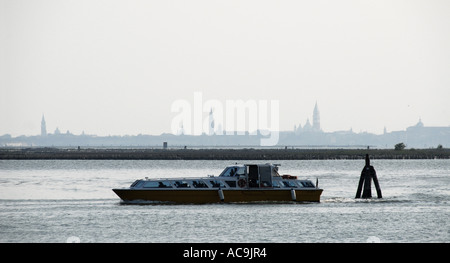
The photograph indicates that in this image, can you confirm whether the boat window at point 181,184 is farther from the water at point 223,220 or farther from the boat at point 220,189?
the water at point 223,220

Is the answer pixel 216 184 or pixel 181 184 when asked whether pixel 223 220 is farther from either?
pixel 181 184

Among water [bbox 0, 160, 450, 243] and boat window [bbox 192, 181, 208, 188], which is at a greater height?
boat window [bbox 192, 181, 208, 188]

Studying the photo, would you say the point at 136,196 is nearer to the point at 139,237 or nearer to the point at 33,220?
the point at 33,220

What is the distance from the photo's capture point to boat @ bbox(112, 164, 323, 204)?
6319 centimetres

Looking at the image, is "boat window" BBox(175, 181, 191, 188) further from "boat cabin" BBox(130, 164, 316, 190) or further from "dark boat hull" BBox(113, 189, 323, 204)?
"dark boat hull" BBox(113, 189, 323, 204)

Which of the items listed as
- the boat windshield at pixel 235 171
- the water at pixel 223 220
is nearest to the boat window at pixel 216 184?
the boat windshield at pixel 235 171

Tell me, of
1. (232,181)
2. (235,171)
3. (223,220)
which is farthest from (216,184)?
(223,220)

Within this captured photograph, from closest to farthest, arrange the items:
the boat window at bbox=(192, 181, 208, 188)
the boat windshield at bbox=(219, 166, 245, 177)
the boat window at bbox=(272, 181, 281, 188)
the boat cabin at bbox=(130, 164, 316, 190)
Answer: the boat cabin at bbox=(130, 164, 316, 190) → the boat window at bbox=(192, 181, 208, 188) → the boat windshield at bbox=(219, 166, 245, 177) → the boat window at bbox=(272, 181, 281, 188)

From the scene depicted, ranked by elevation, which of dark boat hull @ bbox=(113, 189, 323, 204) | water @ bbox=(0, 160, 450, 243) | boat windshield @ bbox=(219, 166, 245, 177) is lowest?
water @ bbox=(0, 160, 450, 243)

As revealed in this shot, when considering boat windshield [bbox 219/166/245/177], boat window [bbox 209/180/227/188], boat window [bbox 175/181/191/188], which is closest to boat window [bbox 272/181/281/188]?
boat windshield [bbox 219/166/245/177]

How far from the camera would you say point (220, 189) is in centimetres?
6312

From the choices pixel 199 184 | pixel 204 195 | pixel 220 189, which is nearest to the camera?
pixel 220 189
